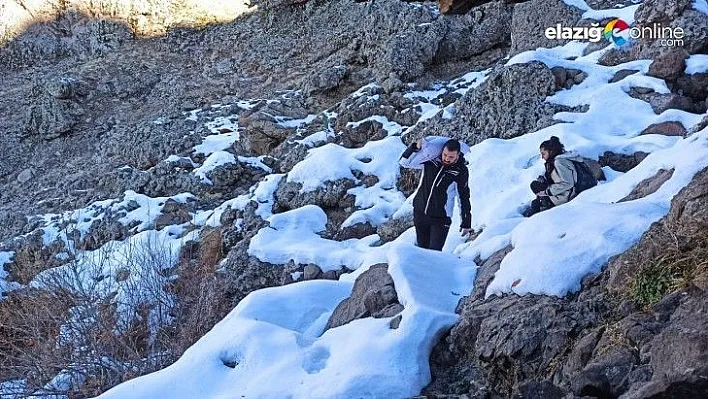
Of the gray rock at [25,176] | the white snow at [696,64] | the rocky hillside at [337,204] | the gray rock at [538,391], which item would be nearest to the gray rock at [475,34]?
the rocky hillside at [337,204]

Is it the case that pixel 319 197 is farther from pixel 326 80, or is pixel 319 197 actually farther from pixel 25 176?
pixel 25 176

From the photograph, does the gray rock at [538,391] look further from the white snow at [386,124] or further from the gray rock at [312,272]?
the white snow at [386,124]

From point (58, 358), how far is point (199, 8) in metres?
14.2

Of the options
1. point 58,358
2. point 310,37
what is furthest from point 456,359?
point 310,37

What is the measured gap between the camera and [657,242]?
10.4 ft

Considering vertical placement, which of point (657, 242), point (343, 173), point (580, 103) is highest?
point (657, 242)

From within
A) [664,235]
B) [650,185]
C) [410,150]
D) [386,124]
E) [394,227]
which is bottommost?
Result: [394,227]

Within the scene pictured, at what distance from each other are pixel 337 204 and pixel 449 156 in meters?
4.00

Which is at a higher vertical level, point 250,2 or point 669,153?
point 250,2

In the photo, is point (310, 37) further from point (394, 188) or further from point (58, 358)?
point (58, 358)

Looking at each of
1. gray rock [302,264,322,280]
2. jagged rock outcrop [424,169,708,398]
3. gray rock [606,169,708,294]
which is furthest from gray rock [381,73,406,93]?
gray rock [606,169,708,294]

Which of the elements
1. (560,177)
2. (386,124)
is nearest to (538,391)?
(560,177)

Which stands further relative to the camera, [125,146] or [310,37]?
[310,37]

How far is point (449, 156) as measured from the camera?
5.69 metres
